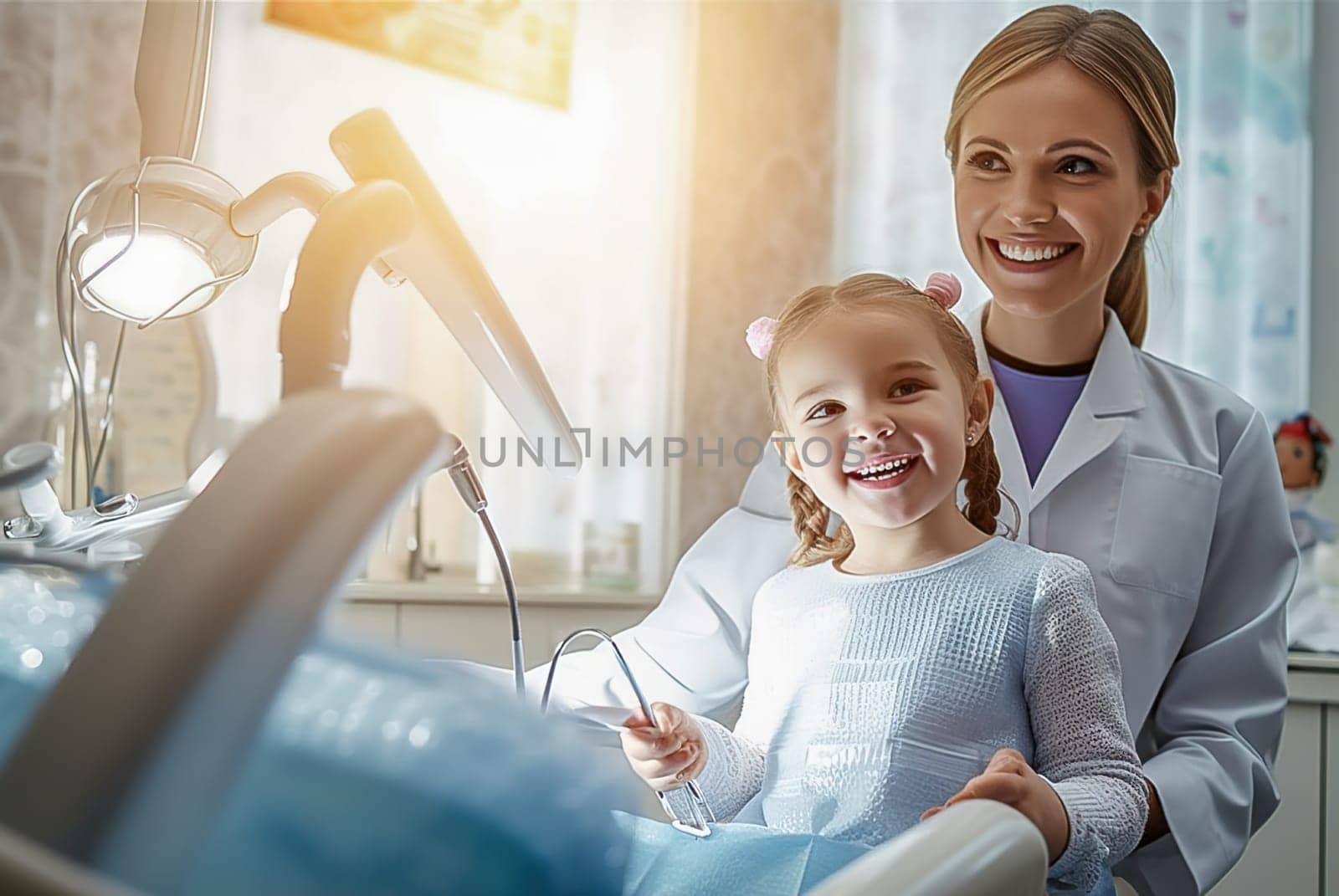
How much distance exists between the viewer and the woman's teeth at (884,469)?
102 centimetres

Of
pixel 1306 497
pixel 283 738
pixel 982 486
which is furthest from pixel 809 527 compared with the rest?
pixel 1306 497

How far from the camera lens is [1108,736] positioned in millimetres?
900

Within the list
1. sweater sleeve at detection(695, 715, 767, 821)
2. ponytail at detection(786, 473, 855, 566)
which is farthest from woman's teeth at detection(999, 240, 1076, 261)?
sweater sleeve at detection(695, 715, 767, 821)

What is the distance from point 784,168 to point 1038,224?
147 centimetres

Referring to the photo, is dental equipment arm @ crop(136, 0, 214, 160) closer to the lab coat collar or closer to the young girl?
the young girl

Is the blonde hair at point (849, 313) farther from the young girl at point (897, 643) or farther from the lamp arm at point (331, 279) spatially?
the lamp arm at point (331, 279)

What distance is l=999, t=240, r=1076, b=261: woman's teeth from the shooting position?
4.14 ft

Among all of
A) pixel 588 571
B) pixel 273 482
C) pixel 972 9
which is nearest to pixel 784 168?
pixel 972 9

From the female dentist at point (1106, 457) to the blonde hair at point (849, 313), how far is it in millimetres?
57

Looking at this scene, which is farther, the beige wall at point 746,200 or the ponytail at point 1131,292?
the beige wall at point 746,200

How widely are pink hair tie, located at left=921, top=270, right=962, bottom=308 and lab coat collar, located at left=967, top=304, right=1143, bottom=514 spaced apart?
0.27ft

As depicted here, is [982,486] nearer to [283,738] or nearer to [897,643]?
[897,643]

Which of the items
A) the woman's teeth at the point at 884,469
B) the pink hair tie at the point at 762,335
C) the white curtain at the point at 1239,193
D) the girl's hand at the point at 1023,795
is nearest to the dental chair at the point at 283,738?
the girl's hand at the point at 1023,795

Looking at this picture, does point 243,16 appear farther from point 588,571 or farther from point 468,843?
point 468,843
